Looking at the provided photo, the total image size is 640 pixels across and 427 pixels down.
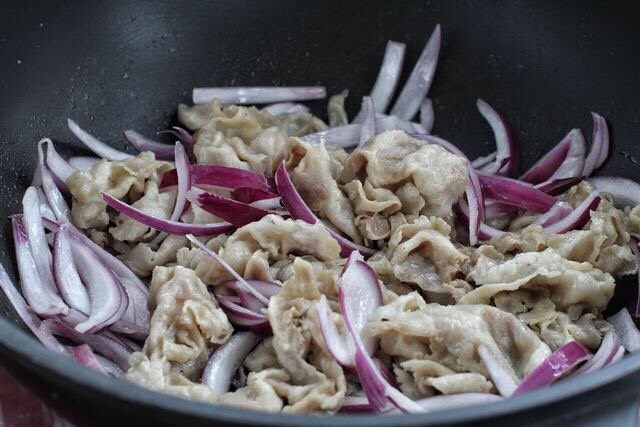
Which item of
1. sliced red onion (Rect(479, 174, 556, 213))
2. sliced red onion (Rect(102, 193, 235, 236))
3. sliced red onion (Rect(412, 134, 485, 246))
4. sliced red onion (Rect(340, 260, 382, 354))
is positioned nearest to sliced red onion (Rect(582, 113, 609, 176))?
sliced red onion (Rect(479, 174, 556, 213))

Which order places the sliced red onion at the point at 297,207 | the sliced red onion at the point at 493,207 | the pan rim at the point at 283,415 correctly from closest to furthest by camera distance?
the pan rim at the point at 283,415, the sliced red onion at the point at 297,207, the sliced red onion at the point at 493,207

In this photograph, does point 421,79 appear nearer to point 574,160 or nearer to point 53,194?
point 574,160

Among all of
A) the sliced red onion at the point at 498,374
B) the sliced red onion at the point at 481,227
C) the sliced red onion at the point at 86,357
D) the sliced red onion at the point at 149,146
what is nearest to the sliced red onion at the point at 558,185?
the sliced red onion at the point at 481,227

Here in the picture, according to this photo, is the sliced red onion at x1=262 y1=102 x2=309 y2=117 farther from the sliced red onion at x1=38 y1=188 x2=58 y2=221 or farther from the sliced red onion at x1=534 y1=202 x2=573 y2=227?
the sliced red onion at x1=534 y1=202 x2=573 y2=227

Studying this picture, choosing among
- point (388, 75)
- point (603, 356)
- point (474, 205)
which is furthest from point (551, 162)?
point (603, 356)

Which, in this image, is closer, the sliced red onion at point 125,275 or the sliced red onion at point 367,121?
the sliced red onion at point 125,275

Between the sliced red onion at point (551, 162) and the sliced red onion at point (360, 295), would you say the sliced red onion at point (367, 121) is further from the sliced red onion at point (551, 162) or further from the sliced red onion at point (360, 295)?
the sliced red onion at point (360, 295)

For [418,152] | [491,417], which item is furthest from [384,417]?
[418,152]
